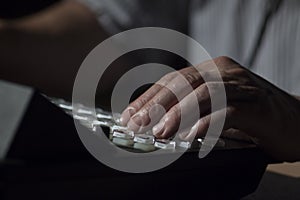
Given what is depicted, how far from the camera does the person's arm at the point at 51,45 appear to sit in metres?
0.83

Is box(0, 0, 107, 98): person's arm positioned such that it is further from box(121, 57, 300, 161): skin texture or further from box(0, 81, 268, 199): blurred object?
box(0, 81, 268, 199): blurred object

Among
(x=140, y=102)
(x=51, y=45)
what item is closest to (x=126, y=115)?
(x=140, y=102)

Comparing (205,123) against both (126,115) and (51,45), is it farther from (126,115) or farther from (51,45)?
(51,45)

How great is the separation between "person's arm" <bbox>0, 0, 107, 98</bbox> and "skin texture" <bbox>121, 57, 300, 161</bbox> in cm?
35

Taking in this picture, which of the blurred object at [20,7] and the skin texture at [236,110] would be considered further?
the blurred object at [20,7]

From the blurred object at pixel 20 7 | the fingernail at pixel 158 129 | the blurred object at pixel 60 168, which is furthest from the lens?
the blurred object at pixel 20 7

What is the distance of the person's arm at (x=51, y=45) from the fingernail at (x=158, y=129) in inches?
16.4

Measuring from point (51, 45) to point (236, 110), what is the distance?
478 millimetres

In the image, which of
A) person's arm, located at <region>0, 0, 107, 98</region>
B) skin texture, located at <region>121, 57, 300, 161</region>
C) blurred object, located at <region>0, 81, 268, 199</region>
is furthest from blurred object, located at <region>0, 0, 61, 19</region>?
blurred object, located at <region>0, 81, 268, 199</region>

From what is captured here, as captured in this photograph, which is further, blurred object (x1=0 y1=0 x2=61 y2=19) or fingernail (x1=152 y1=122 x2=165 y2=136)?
blurred object (x1=0 y1=0 x2=61 y2=19)

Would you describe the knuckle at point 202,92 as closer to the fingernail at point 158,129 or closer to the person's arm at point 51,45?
the fingernail at point 158,129

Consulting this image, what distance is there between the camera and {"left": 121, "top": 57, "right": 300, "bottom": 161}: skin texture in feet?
1.44

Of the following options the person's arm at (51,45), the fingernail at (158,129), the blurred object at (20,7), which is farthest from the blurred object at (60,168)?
the blurred object at (20,7)

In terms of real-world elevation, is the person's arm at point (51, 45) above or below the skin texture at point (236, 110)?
below
